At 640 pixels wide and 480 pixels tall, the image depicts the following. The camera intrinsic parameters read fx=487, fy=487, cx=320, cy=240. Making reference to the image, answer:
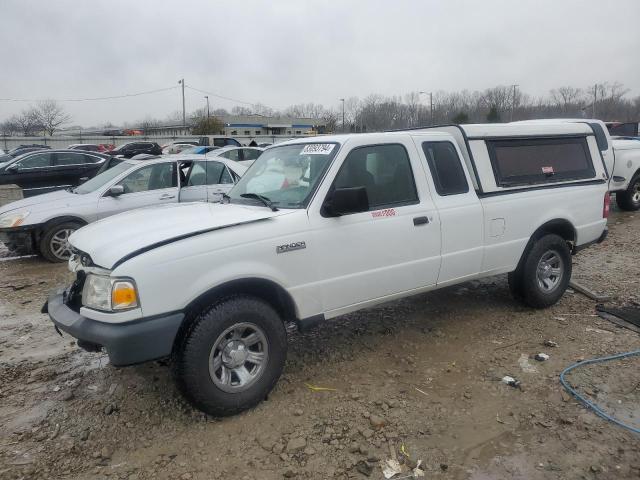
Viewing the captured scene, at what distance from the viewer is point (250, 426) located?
3.35 metres

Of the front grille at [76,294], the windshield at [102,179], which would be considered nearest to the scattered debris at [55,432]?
the front grille at [76,294]

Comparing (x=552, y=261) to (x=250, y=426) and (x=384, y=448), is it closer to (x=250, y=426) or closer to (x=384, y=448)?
(x=384, y=448)

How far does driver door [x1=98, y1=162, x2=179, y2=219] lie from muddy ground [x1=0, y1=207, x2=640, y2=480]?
312cm

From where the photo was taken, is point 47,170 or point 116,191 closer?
point 116,191

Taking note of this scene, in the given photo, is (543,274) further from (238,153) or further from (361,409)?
(238,153)

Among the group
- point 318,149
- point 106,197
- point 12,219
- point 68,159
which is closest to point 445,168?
point 318,149

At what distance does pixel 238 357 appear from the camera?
3.38 metres

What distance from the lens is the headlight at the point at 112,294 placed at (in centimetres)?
296

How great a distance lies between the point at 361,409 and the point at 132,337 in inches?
65.7

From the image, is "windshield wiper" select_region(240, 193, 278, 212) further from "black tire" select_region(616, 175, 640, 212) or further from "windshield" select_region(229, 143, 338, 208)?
"black tire" select_region(616, 175, 640, 212)

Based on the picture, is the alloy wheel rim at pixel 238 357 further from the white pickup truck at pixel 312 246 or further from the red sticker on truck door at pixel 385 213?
the red sticker on truck door at pixel 385 213

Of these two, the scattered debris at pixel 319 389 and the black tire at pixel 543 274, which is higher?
the black tire at pixel 543 274

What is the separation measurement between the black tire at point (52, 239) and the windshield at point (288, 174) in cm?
461

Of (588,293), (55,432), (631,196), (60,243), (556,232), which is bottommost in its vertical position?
(55,432)
